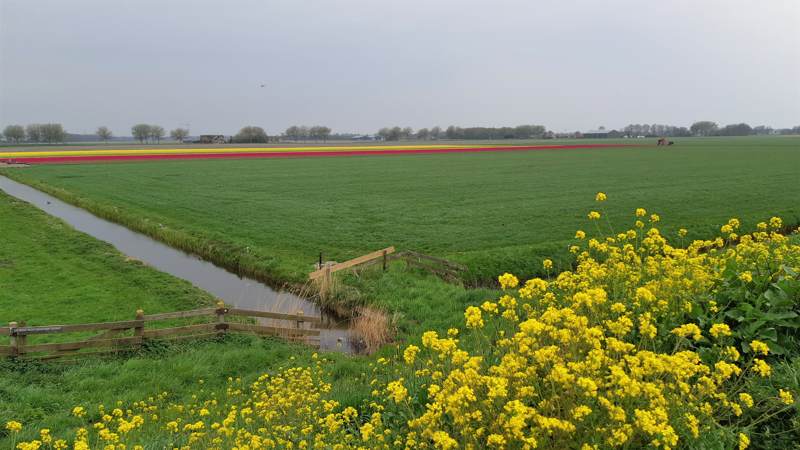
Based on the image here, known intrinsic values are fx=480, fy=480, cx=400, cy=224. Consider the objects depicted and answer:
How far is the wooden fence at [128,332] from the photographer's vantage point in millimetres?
9727

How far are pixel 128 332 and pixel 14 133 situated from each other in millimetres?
184599

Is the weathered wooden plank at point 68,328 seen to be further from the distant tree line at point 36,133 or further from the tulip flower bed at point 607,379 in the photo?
the distant tree line at point 36,133

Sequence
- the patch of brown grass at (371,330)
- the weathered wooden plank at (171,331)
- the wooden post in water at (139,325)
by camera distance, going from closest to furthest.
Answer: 1. the wooden post in water at (139,325)
2. the weathered wooden plank at (171,331)
3. the patch of brown grass at (371,330)

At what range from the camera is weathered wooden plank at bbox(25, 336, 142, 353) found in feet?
31.5

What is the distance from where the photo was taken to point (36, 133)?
152m

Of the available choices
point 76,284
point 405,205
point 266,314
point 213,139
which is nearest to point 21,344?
point 266,314

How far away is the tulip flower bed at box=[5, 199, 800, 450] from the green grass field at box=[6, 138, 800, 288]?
10.9 meters

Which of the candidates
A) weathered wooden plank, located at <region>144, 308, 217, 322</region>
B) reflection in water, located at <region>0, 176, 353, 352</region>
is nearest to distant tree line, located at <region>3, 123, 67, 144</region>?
reflection in water, located at <region>0, 176, 353, 352</region>

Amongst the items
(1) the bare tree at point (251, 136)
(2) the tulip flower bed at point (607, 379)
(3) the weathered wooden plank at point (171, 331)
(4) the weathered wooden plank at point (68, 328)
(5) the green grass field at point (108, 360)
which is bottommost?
(5) the green grass field at point (108, 360)

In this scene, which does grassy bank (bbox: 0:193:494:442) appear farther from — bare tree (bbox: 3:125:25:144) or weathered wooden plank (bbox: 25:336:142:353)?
bare tree (bbox: 3:125:25:144)

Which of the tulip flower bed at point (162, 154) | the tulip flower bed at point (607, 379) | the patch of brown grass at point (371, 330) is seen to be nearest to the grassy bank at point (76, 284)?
the patch of brown grass at point (371, 330)

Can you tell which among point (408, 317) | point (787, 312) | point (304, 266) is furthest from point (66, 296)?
point (787, 312)

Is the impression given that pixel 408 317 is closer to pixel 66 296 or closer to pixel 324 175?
pixel 66 296

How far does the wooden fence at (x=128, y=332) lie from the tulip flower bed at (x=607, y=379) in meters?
2.52
